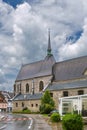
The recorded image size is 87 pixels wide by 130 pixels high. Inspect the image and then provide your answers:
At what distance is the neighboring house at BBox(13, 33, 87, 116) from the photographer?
7812 centimetres

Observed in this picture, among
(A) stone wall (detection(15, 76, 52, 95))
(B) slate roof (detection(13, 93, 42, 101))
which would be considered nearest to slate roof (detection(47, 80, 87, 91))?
(A) stone wall (detection(15, 76, 52, 95))

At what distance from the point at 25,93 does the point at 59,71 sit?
18.2 m

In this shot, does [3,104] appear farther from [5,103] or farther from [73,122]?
[73,122]

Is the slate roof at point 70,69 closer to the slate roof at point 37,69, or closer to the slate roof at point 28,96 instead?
the slate roof at point 37,69

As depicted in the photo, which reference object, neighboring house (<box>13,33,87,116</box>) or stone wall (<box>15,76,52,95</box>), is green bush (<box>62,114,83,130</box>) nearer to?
neighboring house (<box>13,33,87,116</box>)

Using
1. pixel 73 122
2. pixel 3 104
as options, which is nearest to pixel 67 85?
pixel 73 122

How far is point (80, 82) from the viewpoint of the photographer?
77.2m

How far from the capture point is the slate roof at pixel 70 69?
82.2 m

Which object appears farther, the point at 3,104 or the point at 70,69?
the point at 3,104

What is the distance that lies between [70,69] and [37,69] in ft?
58.2

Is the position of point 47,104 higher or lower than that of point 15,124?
higher

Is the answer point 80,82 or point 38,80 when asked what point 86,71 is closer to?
point 80,82

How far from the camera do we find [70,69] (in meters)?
86.8

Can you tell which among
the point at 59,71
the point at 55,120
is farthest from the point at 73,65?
the point at 55,120
